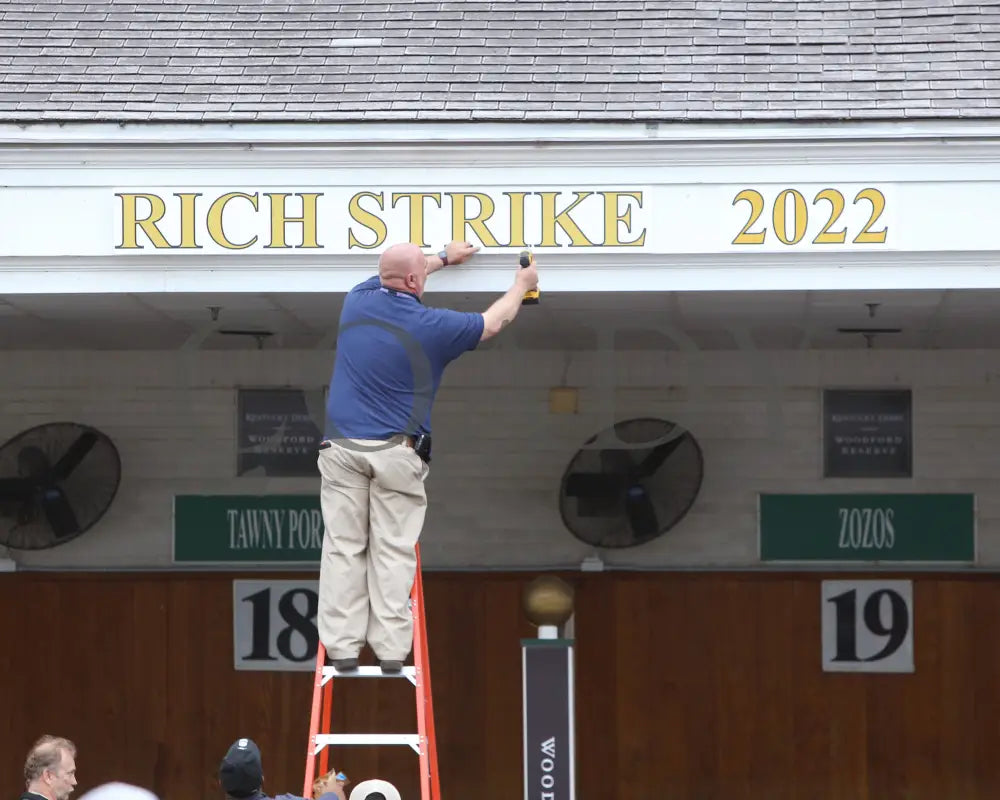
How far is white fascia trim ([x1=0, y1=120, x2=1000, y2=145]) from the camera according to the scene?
6.93 m

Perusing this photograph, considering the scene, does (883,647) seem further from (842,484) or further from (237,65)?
(237,65)

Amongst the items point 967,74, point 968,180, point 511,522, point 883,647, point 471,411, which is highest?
point 967,74

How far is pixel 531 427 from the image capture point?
10.5 meters

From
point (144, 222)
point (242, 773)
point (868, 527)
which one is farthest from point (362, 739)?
point (868, 527)

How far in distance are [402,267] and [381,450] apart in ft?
2.56

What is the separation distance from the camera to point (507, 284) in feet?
22.9

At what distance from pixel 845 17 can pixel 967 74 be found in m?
1.07

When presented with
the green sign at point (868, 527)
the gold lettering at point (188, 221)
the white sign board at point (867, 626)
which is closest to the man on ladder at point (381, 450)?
the gold lettering at point (188, 221)

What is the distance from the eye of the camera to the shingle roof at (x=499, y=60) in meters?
7.26

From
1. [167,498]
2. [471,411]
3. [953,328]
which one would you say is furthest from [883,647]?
[167,498]

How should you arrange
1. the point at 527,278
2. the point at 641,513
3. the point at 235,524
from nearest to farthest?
the point at 527,278, the point at 641,513, the point at 235,524

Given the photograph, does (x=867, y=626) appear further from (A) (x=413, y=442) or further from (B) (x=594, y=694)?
(A) (x=413, y=442)

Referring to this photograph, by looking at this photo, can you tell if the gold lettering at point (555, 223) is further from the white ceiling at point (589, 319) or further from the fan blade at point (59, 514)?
the fan blade at point (59, 514)

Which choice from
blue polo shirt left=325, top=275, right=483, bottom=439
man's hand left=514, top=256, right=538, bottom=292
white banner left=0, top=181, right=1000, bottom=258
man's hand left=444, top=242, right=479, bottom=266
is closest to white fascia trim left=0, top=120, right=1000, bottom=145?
white banner left=0, top=181, right=1000, bottom=258
